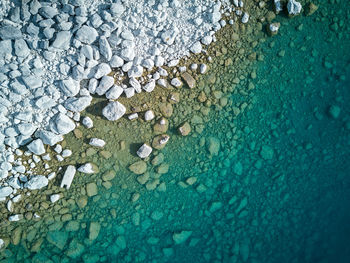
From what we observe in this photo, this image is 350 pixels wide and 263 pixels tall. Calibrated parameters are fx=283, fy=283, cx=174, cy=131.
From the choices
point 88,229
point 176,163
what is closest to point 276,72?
point 176,163

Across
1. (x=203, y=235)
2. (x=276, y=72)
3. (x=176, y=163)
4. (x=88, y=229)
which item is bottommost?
(x=88, y=229)

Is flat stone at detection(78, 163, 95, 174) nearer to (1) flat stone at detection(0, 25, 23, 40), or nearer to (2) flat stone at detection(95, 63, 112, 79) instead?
(2) flat stone at detection(95, 63, 112, 79)

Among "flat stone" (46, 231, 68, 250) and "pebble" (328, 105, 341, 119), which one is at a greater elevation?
"pebble" (328, 105, 341, 119)

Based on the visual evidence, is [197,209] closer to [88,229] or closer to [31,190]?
[88,229]

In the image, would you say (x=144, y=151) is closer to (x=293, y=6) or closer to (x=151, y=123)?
(x=151, y=123)

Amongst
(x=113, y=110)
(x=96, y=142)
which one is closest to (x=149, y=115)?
(x=113, y=110)

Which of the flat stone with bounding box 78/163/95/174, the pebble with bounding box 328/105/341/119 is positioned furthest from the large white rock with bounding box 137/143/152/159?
the pebble with bounding box 328/105/341/119

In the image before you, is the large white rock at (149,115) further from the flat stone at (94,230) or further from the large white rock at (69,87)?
the flat stone at (94,230)
